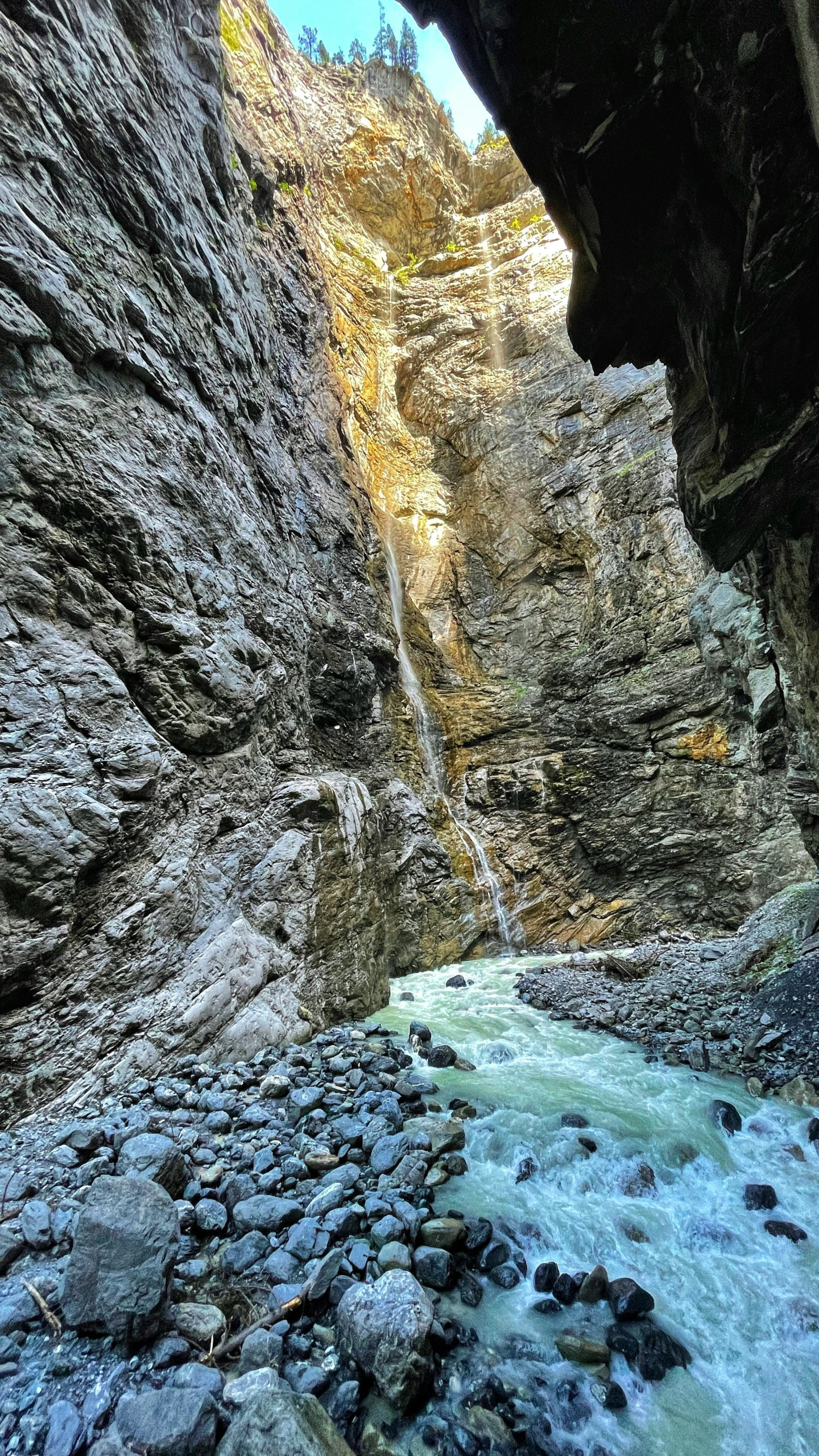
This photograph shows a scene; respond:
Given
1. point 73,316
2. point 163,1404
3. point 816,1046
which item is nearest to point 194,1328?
point 163,1404

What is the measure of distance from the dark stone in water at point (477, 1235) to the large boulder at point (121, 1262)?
1890 millimetres

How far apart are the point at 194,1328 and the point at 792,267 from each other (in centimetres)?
775

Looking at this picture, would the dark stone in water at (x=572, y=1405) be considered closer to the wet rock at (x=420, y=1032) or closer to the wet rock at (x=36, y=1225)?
the wet rock at (x=36, y=1225)

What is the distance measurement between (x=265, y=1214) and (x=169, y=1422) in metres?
1.44

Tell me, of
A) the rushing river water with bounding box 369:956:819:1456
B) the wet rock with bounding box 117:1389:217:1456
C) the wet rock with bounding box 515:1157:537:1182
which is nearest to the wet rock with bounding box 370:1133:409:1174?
the rushing river water with bounding box 369:956:819:1456

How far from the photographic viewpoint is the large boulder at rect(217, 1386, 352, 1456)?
2266 mm

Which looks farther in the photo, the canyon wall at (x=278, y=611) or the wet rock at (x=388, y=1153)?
the canyon wall at (x=278, y=611)

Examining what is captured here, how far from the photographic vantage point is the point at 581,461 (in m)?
20.8

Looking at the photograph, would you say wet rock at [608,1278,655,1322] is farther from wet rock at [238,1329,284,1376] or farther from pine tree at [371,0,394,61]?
pine tree at [371,0,394,61]

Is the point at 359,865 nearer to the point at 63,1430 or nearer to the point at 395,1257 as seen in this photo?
the point at 395,1257

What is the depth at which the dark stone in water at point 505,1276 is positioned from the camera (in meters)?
3.56

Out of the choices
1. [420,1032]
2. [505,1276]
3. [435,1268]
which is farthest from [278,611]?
[505,1276]

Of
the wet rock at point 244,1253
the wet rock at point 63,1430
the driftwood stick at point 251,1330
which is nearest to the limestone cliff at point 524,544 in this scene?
the wet rock at point 244,1253

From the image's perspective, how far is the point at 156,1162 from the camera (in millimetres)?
4012
